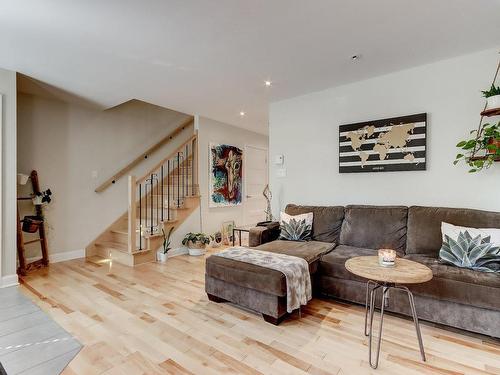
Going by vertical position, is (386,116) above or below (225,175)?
above

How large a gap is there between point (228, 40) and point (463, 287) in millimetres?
2744

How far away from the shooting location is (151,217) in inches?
176

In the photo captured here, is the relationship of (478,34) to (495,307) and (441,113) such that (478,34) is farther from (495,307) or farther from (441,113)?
(495,307)

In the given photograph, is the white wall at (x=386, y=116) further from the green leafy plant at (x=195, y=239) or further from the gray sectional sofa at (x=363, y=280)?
the green leafy plant at (x=195, y=239)

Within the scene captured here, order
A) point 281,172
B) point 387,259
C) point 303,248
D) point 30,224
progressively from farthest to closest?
point 281,172 → point 30,224 → point 303,248 → point 387,259

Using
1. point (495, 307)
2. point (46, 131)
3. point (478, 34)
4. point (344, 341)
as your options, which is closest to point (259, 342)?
point (344, 341)

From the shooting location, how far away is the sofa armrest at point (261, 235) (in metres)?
3.37

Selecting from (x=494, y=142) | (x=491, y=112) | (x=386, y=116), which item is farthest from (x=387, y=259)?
(x=386, y=116)

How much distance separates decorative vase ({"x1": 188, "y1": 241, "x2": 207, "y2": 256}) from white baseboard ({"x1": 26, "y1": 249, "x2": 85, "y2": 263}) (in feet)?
5.51

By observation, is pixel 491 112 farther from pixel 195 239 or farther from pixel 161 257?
pixel 161 257

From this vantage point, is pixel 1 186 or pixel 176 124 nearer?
pixel 1 186

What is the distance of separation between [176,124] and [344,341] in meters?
5.07

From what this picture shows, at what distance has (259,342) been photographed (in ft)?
6.61

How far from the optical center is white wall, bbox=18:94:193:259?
3.98 m
